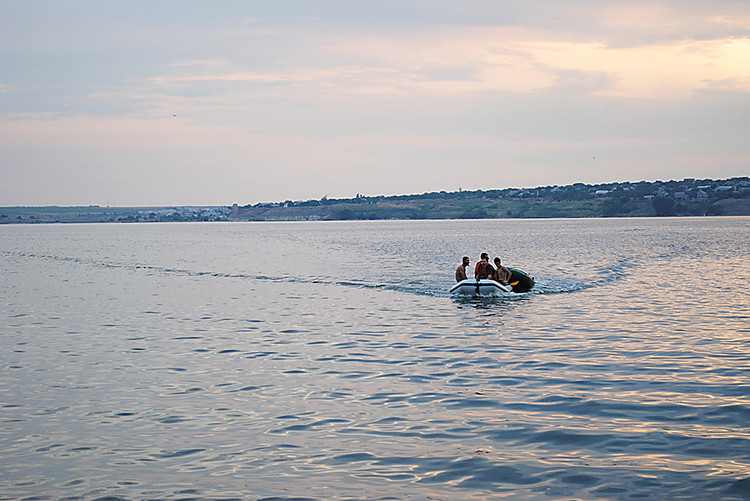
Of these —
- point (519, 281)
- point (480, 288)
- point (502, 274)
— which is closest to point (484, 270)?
point (502, 274)

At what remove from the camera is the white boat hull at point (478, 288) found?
32.4m

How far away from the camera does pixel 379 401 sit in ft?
45.1

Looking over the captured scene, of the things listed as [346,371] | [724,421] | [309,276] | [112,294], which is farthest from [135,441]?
[309,276]

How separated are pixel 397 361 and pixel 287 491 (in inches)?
344

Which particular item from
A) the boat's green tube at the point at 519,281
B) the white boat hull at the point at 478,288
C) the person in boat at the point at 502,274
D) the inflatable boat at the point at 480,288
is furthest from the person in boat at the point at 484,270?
the boat's green tube at the point at 519,281

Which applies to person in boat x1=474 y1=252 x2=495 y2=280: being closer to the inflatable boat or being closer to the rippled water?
the inflatable boat

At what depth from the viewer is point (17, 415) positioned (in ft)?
42.9

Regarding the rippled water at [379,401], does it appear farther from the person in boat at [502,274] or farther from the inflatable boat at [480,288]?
the person in boat at [502,274]

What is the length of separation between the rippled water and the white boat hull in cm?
220

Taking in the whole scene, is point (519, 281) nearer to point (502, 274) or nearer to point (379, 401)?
point (502, 274)

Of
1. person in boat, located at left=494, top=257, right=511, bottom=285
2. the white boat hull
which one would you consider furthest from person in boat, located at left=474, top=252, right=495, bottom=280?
the white boat hull

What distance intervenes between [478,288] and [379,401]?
19.3m

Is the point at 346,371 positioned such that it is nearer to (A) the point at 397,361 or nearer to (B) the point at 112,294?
(A) the point at 397,361

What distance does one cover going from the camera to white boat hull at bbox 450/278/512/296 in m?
32.4
